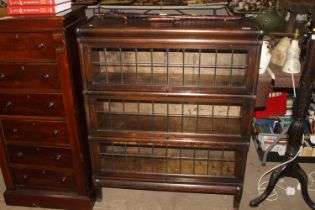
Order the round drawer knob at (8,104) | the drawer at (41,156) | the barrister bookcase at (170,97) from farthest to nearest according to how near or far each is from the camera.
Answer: the drawer at (41,156) < the round drawer knob at (8,104) < the barrister bookcase at (170,97)

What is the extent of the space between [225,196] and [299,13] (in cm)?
158

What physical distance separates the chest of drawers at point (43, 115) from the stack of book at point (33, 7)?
0.05m

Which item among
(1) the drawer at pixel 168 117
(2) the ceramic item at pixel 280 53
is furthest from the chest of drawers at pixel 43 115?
(2) the ceramic item at pixel 280 53

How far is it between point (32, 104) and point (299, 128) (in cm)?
161

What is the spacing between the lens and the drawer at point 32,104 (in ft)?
5.75

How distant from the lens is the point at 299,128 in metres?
1.93

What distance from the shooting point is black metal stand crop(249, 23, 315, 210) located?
1723mm

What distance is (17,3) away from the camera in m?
1.62

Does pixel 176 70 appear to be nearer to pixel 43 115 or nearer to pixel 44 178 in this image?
pixel 43 115

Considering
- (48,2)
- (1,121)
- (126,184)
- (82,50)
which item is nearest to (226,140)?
(126,184)

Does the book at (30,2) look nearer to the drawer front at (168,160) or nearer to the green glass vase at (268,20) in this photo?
the drawer front at (168,160)

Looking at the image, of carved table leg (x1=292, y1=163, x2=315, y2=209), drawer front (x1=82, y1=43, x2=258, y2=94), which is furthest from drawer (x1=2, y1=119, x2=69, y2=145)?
carved table leg (x1=292, y1=163, x2=315, y2=209)

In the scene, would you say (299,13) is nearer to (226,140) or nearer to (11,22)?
(226,140)

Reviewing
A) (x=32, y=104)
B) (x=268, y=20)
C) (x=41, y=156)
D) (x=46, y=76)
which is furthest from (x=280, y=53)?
(x=41, y=156)
